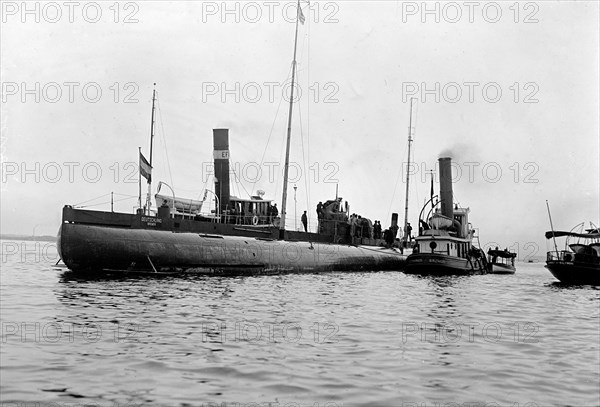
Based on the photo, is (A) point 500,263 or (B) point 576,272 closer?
(B) point 576,272

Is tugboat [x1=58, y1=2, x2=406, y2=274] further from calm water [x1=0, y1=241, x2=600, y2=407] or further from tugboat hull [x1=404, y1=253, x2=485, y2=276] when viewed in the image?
calm water [x1=0, y1=241, x2=600, y2=407]

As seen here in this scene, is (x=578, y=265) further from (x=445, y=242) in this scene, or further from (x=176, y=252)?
(x=176, y=252)

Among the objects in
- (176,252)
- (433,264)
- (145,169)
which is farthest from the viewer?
(433,264)

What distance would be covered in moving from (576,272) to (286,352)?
103 feet

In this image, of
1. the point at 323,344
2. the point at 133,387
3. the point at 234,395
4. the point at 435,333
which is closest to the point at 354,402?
the point at 234,395

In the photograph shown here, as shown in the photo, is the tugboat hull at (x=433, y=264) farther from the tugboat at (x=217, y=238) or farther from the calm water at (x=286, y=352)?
the calm water at (x=286, y=352)

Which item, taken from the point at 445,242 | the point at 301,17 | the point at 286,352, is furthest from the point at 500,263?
the point at 286,352

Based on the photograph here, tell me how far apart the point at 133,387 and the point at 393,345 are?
19.8 feet

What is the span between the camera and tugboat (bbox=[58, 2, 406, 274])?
2939 cm

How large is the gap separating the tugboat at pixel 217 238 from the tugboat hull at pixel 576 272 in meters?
15.0

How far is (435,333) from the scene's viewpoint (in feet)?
48.6

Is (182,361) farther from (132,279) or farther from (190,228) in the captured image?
(190,228)

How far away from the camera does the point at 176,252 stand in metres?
31.7

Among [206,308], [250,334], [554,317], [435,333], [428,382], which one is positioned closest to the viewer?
[428,382]
